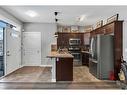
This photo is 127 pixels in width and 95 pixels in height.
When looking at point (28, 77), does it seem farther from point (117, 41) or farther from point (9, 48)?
point (117, 41)

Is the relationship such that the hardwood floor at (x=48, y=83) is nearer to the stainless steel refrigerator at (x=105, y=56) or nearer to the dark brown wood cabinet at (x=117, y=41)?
the stainless steel refrigerator at (x=105, y=56)

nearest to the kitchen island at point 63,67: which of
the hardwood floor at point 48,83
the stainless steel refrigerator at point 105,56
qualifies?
the hardwood floor at point 48,83

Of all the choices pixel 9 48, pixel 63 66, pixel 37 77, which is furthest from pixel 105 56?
pixel 9 48

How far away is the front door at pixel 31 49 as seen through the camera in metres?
11.2

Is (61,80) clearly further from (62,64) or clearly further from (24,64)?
(24,64)

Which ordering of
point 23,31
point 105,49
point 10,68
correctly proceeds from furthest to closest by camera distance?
1. point 23,31
2. point 10,68
3. point 105,49

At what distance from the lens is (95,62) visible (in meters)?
7.63

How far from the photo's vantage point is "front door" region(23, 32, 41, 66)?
36.8ft

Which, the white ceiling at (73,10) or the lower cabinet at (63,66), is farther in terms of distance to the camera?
the white ceiling at (73,10)

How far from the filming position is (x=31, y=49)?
11.3m

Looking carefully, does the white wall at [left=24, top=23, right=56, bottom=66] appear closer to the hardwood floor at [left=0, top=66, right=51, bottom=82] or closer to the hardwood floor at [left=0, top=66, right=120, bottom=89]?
the hardwood floor at [left=0, top=66, right=51, bottom=82]
